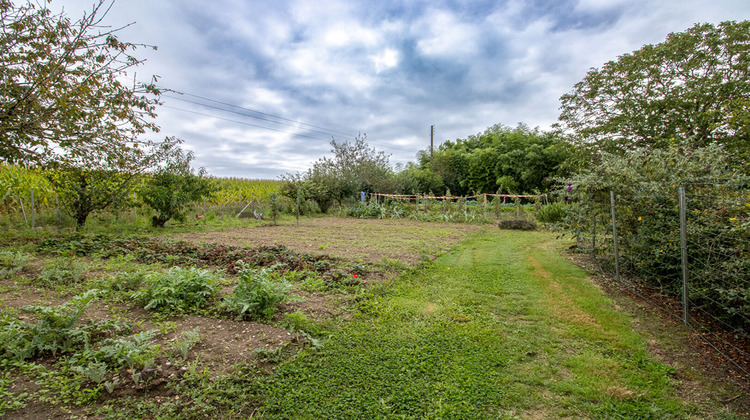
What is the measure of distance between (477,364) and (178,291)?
9.95ft

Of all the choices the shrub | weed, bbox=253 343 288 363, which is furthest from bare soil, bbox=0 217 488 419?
the shrub

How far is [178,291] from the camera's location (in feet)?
11.4

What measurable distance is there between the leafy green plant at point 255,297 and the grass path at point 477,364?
76cm

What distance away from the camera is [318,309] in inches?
145

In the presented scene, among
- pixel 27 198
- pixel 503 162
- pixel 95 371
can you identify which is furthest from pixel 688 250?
pixel 503 162

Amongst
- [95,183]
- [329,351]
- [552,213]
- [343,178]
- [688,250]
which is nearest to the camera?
[329,351]

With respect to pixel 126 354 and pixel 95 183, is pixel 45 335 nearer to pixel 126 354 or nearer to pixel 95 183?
pixel 126 354

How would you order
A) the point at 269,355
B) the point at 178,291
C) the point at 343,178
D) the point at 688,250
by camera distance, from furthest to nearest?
the point at 343,178 → the point at 688,250 → the point at 178,291 → the point at 269,355

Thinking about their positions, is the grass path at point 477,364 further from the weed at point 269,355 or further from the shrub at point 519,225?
the shrub at point 519,225

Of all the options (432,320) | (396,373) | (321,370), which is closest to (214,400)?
(321,370)

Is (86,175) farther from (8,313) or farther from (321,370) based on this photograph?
(321,370)

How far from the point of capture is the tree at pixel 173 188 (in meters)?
10.5

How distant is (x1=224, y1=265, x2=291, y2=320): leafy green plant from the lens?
10.8 feet

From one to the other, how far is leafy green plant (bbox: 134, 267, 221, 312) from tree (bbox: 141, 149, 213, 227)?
26.6 ft
